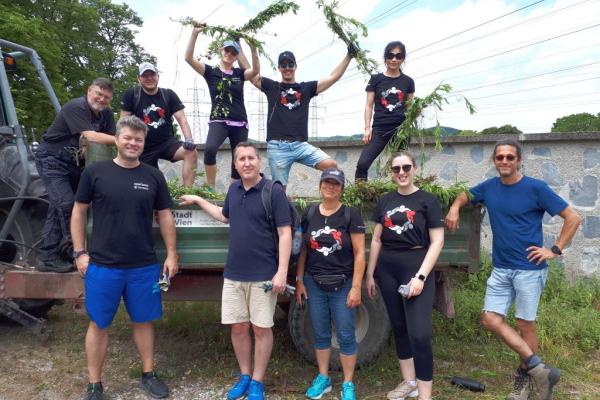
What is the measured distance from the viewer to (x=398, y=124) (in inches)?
173

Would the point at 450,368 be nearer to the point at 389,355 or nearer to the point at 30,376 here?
the point at 389,355

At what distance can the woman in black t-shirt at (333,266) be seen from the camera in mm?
3182

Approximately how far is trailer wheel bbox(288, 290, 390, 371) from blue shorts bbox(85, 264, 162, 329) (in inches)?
41.7

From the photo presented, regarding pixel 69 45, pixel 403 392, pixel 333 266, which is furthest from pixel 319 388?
pixel 69 45

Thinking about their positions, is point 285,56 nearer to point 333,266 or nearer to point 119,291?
point 333,266

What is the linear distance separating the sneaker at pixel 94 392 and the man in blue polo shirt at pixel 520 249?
265 centimetres

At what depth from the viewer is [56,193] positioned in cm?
380

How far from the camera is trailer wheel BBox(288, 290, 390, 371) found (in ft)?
12.3

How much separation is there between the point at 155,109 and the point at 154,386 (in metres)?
2.31

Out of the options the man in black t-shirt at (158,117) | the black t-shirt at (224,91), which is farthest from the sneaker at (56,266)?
the black t-shirt at (224,91)

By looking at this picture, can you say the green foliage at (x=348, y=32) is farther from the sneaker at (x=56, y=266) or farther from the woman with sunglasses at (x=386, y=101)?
the sneaker at (x=56, y=266)

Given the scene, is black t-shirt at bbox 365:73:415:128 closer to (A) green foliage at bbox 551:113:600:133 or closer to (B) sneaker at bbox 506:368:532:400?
(B) sneaker at bbox 506:368:532:400

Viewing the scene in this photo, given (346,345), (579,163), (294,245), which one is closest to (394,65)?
(294,245)

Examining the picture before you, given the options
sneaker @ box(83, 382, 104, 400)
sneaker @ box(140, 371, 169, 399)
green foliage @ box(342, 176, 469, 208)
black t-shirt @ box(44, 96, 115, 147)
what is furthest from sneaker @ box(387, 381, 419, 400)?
black t-shirt @ box(44, 96, 115, 147)
